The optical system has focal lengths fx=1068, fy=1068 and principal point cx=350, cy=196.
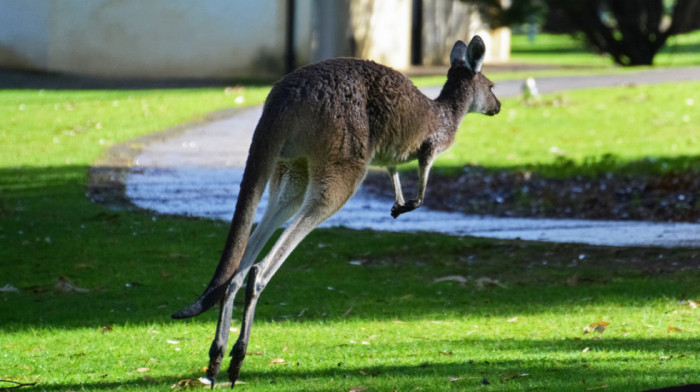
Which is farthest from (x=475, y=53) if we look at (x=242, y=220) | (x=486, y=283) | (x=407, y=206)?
(x=486, y=283)

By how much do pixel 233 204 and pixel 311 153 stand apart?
24.0ft

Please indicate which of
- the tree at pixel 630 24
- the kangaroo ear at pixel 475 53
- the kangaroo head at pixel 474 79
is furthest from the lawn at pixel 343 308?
the tree at pixel 630 24

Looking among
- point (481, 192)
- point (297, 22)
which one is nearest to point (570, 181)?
point (481, 192)

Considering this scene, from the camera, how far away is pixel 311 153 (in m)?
5.05

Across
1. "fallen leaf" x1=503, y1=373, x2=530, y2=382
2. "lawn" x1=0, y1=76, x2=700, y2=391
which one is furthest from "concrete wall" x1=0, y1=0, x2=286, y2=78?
"fallen leaf" x1=503, y1=373, x2=530, y2=382

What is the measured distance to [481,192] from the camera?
1351 cm

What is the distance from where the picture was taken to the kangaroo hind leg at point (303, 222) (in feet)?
16.0

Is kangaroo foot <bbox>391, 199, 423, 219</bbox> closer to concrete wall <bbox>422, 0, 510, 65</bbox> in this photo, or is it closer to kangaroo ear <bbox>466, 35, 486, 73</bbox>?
kangaroo ear <bbox>466, 35, 486, 73</bbox>

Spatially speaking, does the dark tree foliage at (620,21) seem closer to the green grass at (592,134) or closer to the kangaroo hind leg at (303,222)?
the green grass at (592,134)

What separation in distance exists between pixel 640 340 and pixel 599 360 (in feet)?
2.45

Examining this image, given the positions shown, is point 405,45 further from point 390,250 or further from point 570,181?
point 390,250

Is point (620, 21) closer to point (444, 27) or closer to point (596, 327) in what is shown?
point (444, 27)

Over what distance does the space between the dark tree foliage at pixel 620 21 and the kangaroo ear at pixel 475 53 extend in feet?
70.1

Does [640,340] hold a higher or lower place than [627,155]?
higher
